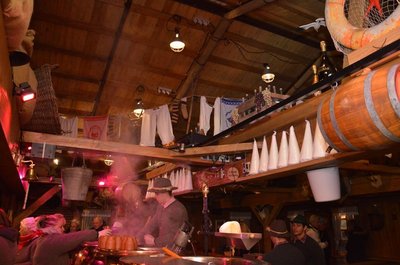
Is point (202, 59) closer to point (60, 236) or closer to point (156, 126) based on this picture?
point (156, 126)

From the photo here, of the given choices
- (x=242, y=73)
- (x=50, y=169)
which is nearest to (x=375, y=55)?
(x=242, y=73)

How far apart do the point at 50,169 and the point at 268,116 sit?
9.60m

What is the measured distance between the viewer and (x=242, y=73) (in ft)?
33.2

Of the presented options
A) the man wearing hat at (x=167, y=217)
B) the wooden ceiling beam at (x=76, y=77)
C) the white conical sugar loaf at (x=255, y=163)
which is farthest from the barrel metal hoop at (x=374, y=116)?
the wooden ceiling beam at (x=76, y=77)

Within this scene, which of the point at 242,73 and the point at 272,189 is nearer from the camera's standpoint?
the point at 272,189

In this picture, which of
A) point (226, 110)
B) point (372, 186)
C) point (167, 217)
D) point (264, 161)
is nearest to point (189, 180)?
point (167, 217)

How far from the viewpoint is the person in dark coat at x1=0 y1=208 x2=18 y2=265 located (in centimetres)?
323

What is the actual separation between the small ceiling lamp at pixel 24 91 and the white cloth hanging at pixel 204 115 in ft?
17.4

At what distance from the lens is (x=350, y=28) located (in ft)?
8.41

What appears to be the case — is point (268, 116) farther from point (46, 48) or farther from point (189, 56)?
point (46, 48)

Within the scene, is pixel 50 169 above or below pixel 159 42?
below

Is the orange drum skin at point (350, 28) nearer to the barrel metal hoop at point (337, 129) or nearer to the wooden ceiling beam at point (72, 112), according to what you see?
the barrel metal hoop at point (337, 129)

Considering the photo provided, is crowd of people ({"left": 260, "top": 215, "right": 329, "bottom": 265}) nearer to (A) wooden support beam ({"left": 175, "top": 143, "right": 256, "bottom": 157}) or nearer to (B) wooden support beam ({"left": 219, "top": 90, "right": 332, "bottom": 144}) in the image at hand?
(A) wooden support beam ({"left": 175, "top": 143, "right": 256, "bottom": 157})

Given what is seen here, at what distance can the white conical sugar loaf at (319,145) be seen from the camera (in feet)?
10.7
